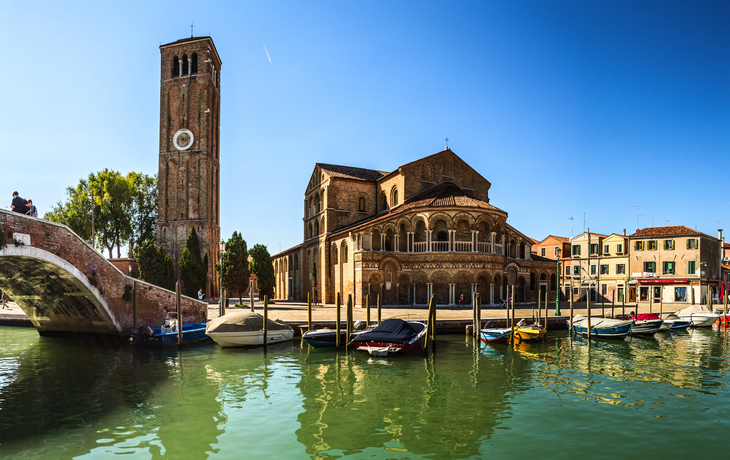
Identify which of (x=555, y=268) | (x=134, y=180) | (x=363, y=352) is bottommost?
(x=363, y=352)

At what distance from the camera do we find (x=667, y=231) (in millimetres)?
42344

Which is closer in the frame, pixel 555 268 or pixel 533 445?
pixel 533 445

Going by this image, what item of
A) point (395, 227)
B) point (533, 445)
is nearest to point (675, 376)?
point (533, 445)

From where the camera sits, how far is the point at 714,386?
13180mm

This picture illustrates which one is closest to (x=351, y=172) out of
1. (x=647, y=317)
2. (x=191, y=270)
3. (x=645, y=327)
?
(x=191, y=270)

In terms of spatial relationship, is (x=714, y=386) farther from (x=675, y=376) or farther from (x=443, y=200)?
(x=443, y=200)

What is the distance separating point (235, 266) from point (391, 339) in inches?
717

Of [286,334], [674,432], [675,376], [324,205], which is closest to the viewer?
[674,432]

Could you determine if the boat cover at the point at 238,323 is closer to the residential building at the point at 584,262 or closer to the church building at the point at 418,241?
the church building at the point at 418,241

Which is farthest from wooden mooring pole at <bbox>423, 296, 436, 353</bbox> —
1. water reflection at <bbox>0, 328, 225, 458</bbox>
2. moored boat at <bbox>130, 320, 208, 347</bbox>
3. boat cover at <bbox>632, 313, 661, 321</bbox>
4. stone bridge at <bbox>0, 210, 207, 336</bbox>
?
boat cover at <bbox>632, 313, 661, 321</bbox>

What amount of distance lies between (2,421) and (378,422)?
7.82m

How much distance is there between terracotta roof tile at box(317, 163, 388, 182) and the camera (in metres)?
40.8

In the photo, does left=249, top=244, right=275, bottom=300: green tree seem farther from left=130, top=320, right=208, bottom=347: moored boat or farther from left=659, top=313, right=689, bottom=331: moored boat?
left=659, top=313, right=689, bottom=331: moored boat

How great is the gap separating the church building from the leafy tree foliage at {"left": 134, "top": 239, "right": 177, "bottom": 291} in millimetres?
11956
